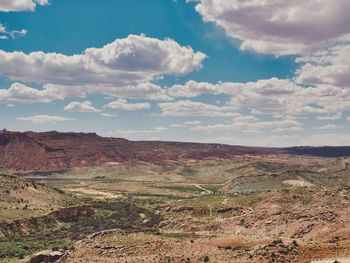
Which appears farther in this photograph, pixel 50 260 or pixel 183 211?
pixel 183 211

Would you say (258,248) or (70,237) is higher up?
(258,248)

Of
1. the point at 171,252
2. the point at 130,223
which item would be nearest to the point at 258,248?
the point at 171,252

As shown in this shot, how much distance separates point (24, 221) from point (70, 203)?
33.3 meters

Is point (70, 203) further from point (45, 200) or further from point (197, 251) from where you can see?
point (197, 251)

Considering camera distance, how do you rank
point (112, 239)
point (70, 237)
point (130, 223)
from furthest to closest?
point (130, 223) → point (70, 237) → point (112, 239)

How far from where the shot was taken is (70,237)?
90.8m

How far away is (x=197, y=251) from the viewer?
60469 mm

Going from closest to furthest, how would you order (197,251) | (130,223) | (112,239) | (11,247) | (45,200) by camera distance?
(197,251)
(112,239)
(11,247)
(130,223)
(45,200)

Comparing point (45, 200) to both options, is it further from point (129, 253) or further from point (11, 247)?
point (129, 253)

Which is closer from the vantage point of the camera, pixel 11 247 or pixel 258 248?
pixel 258 248

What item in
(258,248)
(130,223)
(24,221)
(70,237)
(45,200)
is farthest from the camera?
(45,200)

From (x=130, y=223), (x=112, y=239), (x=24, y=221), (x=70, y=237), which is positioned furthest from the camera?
(x=130, y=223)

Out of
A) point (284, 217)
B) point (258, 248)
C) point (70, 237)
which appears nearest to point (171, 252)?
point (258, 248)

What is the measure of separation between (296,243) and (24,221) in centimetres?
5879
